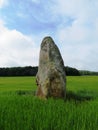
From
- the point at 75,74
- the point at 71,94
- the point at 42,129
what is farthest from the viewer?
the point at 75,74

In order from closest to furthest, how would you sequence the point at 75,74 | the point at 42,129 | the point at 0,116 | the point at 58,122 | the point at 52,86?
the point at 42,129, the point at 58,122, the point at 0,116, the point at 52,86, the point at 75,74

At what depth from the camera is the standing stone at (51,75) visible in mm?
14094

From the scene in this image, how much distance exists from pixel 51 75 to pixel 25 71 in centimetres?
2968

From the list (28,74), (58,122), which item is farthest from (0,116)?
(28,74)

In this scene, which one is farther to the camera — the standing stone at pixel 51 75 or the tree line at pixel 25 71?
the tree line at pixel 25 71

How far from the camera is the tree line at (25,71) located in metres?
42.8

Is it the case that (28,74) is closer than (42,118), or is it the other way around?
(42,118)

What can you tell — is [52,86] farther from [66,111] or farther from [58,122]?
[58,122]

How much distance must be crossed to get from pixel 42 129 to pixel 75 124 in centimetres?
92

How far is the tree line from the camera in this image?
4281 cm

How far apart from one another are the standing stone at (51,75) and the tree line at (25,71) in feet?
89.1

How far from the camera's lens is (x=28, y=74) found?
4397 cm

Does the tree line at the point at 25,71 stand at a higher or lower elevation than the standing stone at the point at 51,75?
higher

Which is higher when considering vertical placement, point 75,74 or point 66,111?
point 75,74
